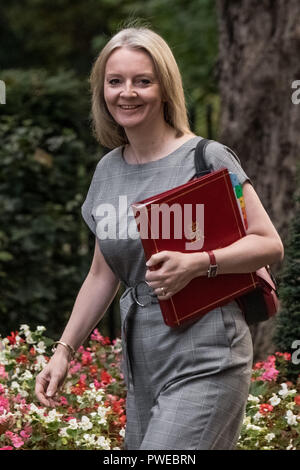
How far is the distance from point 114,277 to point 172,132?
0.57 meters

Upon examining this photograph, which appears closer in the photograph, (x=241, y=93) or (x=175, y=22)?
(x=241, y=93)

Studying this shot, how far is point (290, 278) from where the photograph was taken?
14.2 ft

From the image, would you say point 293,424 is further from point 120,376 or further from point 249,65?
point 249,65

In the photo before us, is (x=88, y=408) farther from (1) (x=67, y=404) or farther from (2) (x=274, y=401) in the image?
(2) (x=274, y=401)

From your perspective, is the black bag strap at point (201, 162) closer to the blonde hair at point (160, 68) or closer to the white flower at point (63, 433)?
the blonde hair at point (160, 68)

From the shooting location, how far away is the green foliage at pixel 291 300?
14.1ft

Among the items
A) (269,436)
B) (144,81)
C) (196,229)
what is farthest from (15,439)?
(144,81)

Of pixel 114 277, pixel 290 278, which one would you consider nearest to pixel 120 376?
pixel 290 278

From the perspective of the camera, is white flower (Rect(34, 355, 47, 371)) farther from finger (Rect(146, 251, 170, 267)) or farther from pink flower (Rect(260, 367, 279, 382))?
finger (Rect(146, 251, 170, 267))

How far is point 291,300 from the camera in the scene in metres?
4.34

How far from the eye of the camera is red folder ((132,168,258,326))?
8.79 ft

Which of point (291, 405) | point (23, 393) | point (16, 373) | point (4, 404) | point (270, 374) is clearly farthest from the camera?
point (16, 373)

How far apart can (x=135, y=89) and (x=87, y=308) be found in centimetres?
80

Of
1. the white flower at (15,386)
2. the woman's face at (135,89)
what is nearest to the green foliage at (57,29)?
the white flower at (15,386)
